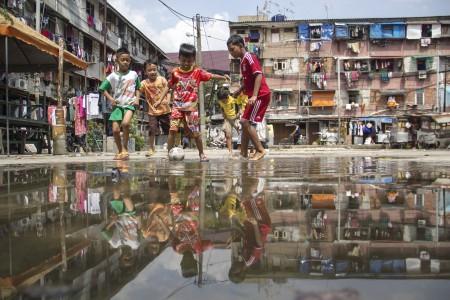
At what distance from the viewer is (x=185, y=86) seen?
6609 millimetres

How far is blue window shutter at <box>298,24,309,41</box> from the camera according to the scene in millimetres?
41219

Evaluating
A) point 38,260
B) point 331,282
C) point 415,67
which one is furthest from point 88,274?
point 415,67

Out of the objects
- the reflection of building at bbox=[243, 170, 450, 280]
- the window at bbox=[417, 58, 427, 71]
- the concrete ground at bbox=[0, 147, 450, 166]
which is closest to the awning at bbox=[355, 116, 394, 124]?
the window at bbox=[417, 58, 427, 71]

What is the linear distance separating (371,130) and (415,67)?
7.10m

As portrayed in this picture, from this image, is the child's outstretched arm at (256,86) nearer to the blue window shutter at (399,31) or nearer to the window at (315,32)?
the window at (315,32)

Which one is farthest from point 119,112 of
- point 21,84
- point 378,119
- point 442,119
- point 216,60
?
point 216,60

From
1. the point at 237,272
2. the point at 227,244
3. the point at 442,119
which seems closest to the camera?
the point at 237,272

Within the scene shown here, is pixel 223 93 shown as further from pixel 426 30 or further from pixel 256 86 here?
pixel 426 30

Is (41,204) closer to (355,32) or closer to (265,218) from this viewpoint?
(265,218)

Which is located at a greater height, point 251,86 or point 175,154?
point 251,86

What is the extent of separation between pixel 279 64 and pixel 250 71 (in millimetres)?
37053

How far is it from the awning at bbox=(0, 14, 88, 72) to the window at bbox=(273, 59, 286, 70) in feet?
100

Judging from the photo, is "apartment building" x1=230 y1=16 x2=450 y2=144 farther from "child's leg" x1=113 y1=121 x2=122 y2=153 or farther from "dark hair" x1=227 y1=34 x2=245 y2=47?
"dark hair" x1=227 y1=34 x2=245 y2=47

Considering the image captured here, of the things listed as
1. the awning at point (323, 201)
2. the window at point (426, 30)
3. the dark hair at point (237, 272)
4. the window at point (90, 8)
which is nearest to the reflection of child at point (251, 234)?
the dark hair at point (237, 272)
